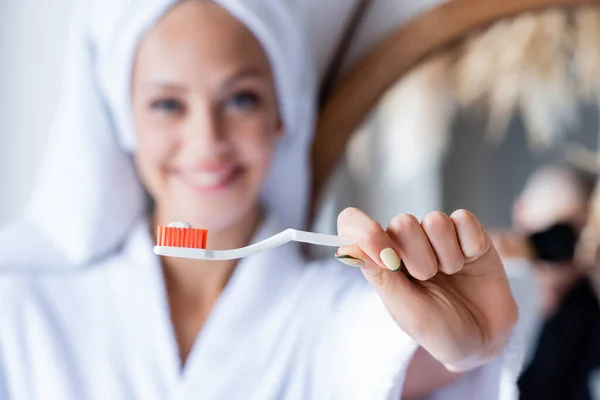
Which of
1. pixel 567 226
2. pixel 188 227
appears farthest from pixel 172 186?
pixel 567 226

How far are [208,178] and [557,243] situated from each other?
431 millimetres

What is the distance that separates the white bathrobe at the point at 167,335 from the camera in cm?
66

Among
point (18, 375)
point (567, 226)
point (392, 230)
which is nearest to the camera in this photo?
point (392, 230)

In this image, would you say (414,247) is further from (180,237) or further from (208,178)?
(208,178)

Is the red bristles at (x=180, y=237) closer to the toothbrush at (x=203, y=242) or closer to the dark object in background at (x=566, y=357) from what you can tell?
the toothbrush at (x=203, y=242)

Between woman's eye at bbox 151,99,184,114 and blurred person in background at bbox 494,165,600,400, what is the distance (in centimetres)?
42

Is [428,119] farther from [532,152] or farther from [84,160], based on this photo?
[84,160]

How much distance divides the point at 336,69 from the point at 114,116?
0.31 metres

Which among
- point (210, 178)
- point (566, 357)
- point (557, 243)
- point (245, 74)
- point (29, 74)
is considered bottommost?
point (566, 357)

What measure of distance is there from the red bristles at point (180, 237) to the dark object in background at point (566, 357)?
48 centimetres

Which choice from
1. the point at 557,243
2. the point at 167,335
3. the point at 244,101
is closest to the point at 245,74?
the point at 244,101

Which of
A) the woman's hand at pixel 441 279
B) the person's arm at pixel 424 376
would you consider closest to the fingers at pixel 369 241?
the woman's hand at pixel 441 279

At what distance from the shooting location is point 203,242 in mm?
472

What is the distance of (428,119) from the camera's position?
0.80 m
